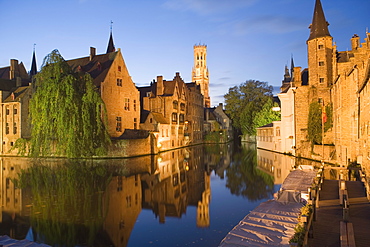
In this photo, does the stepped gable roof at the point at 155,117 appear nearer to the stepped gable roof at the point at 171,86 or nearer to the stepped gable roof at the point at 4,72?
the stepped gable roof at the point at 171,86

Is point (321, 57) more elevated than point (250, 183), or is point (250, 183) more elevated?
point (321, 57)

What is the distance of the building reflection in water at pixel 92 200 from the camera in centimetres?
1138

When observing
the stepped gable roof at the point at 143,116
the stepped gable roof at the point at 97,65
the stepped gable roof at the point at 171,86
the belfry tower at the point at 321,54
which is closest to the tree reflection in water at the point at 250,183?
the belfry tower at the point at 321,54

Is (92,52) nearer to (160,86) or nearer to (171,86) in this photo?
(160,86)

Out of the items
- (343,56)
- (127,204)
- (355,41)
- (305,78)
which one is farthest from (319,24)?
(127,204)

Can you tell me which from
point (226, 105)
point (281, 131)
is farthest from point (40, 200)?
point (226, 105)

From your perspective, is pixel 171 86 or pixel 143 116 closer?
pixel 143 116

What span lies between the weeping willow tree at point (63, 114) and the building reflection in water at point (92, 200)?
4654 mm

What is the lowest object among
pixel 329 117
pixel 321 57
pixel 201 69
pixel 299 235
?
pixel 299 235

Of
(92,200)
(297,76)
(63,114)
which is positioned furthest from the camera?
(297,76)

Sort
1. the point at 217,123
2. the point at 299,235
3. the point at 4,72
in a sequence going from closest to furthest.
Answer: the point at 299,235 < the point at 4,72 < the point at 217,123

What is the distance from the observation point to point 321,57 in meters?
35.2

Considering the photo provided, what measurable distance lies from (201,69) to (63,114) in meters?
130

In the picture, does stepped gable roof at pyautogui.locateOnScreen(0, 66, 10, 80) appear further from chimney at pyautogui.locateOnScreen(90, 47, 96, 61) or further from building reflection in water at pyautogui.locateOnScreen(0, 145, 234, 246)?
building reflection in water at pyautogui.locateOnScreen(0, 145, 234, 246)
